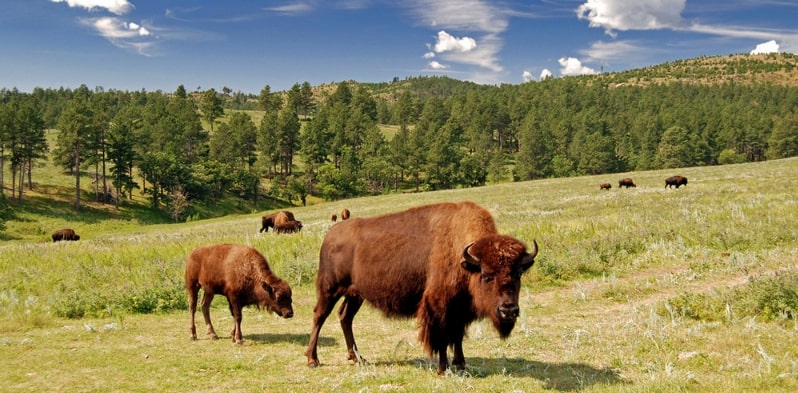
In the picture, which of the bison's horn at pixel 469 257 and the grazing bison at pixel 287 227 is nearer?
the bison's horn at pixel 469 257

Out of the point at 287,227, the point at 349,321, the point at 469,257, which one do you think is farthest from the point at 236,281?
the point at 287,227

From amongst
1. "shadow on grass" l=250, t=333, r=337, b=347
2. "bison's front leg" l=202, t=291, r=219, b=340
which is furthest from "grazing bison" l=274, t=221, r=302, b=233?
"shadow on grass" l=250, t=333, r=337, b=347

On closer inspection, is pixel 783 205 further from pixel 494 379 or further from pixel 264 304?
pixel 264 304

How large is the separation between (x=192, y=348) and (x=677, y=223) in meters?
16.3

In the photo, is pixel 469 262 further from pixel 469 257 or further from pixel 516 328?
pixel 516 328

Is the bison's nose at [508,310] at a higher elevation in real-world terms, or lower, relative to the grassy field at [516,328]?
higher

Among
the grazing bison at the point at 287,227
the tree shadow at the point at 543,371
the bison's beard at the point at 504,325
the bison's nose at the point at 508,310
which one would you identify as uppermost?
the bison's nose at the point at 508,310

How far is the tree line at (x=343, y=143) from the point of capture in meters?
83.7

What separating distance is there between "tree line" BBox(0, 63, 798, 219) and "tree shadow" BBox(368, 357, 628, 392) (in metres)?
83.9

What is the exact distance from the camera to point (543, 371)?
7.25 metres

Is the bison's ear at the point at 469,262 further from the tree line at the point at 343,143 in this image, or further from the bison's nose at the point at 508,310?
the tree line at the point at 343,143

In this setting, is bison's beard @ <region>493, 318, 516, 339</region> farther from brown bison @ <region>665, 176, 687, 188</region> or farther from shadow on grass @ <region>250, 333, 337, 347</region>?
brown bison @ <region>665, 176, 687, 188</region>

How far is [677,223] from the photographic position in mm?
17688

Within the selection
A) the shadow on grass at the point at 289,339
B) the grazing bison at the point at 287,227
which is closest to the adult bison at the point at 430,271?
the shadow on grass at the point at 289,339
